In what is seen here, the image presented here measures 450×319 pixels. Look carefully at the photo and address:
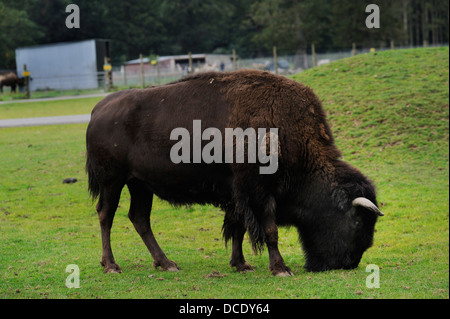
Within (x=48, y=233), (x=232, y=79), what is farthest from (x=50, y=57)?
(x=232, y=79)

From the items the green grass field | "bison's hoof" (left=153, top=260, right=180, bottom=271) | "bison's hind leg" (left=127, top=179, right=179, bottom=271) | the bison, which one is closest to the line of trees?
the green grass field

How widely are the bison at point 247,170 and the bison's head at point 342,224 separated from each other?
0.01 metres

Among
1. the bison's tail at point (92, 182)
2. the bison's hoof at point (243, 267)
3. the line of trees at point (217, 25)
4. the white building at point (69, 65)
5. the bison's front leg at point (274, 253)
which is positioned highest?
the line of trees at point (217, 25)

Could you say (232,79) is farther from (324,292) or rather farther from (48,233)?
(48,233)

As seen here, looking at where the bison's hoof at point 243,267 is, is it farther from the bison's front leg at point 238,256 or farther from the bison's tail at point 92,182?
the bison's tail at point 92,182

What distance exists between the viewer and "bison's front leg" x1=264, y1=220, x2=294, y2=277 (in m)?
7.79

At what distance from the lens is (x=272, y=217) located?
791 cm

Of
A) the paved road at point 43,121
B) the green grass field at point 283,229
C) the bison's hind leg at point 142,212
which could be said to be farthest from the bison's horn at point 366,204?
the paved road at point 43,121

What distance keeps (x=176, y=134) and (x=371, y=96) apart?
1324cm

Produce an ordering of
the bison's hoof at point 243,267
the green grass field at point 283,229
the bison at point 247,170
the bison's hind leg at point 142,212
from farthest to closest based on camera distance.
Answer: the bison's hind leg at point 142,212, the bison's hoof at point 243,267, the bison at point 247,170, the green grass field at point 283,229

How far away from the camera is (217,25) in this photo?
88125mm

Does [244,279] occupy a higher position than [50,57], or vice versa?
[50,57]

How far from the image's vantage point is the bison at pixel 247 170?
309 inches

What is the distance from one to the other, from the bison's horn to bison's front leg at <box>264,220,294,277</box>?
111 centimetres
